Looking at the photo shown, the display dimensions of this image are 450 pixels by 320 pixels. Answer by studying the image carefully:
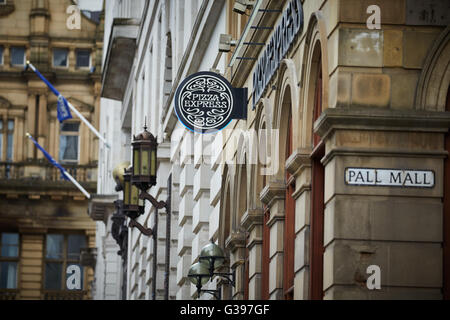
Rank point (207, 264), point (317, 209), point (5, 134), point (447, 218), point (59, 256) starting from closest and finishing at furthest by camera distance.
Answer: point (447, 218)
point (317, 209)
point (207, 264)
point (5, 134)
point (59, 256)

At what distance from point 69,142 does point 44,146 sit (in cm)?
175

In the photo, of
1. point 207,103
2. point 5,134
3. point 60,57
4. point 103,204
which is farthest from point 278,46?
point 60,57

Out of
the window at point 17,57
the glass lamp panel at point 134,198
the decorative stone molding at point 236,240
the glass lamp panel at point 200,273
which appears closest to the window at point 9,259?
the window at point 17,57

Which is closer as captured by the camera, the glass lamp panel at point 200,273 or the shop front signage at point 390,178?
the shop front signage at point 390,178

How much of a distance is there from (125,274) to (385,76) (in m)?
32.0

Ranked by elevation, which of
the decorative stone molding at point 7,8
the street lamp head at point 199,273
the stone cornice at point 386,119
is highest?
the decorative stone molding at point 7,8

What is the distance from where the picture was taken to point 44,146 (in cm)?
6844

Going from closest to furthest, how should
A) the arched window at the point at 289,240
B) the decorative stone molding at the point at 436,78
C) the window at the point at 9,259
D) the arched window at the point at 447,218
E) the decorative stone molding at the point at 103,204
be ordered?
the arched window at the point at 447,218
the decorative stone molding at the point at 436,78
the arched window at the point at 289,240
the decorative stone molding at the point at 103,204
the window at the point at 9,259

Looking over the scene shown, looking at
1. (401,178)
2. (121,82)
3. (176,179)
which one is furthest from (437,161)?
(121,82)

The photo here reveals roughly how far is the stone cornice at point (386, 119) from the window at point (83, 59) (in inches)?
2211

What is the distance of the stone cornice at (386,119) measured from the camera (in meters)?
14.2

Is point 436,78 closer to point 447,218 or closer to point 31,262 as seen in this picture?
point 447,218

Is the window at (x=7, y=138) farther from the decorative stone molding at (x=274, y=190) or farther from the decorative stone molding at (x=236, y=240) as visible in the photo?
the decorative stone molding at (x=274, y=190)

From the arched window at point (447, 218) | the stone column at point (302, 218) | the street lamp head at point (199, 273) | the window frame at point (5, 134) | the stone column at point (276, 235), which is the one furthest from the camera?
the window frame at point (5, 134)
